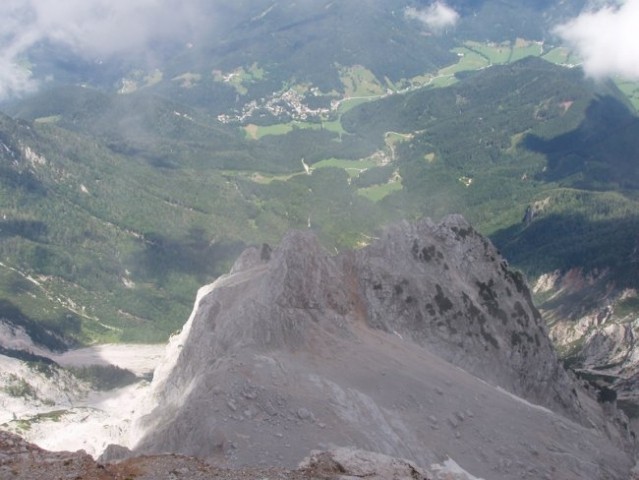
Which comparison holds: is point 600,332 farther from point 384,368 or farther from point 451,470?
point 451,470

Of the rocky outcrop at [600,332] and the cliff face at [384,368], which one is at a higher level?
the rocky outcrop at [600,332]

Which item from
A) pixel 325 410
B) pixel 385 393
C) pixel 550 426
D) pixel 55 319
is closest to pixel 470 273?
pixel 550 426

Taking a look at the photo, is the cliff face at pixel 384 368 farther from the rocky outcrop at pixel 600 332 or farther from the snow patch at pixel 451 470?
the rocky outcrop at pixel 600 332

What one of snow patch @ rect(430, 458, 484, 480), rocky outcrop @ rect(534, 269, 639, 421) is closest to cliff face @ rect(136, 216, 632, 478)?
snow patch @ rect(430, 458, 484, 480)

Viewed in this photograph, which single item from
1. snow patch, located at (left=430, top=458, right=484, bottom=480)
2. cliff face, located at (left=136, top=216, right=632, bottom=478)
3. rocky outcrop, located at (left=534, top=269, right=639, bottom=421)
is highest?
rocky outcrop, located at (left=534, top=269, right=639, bottom=421)

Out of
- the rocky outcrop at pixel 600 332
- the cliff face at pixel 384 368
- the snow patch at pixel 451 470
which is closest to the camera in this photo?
the cliff face at pixel 384 368

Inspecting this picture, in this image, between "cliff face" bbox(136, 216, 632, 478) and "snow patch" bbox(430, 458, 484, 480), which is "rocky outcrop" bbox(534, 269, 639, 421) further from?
"snow patch" bbox(430, 458, 484, 480)

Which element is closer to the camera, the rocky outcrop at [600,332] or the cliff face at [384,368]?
the cliff face at [384,368]

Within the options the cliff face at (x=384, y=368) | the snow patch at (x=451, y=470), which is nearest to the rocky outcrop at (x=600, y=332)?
the cliff face at (x=384, y=368)

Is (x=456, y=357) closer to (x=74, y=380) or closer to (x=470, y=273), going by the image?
(x=470, y=273)

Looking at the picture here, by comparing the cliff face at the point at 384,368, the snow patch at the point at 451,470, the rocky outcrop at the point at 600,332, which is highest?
the rocky outcrop at the point at 600,332
